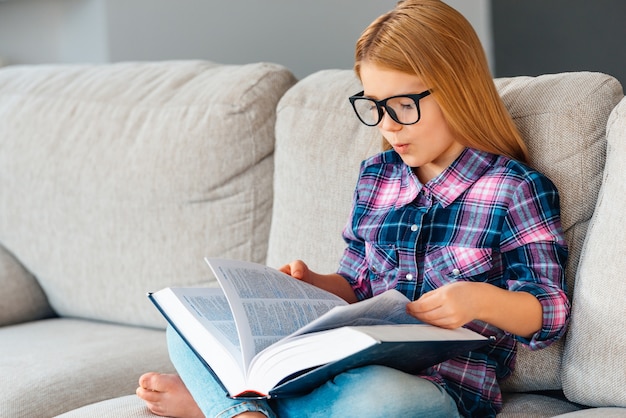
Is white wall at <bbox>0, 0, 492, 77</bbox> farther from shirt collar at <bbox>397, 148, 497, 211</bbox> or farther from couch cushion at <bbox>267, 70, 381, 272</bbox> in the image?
shirt collar at <bbox>397, 148, 497, 211</bbox>

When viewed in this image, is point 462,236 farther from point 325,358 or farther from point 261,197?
point 261,197

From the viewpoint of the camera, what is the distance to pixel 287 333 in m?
1.13

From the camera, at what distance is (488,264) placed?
4.20 feet

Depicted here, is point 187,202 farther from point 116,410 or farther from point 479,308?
point 479,308

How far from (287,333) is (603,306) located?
42 centimetres

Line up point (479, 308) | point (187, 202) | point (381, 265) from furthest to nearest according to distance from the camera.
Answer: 1. point (187, 202)
2. point (381, 265)
3. point (479, 308)

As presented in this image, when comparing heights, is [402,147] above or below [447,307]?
above

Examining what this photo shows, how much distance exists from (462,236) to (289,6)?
1.29m

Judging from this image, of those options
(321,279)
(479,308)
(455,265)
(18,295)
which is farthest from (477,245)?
(18,295)

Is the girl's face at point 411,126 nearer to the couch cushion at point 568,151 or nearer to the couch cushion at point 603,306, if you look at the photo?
the couch cushion at point 568,151

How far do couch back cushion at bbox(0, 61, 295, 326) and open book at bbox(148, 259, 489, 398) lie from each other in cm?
54

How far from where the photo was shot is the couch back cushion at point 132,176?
5.86ft

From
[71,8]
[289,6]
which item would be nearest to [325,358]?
[289,6]

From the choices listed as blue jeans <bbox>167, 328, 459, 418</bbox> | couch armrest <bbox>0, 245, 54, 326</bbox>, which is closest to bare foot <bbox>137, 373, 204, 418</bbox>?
blue jeans <bbox>167, 328, 459, 418</bbox>
